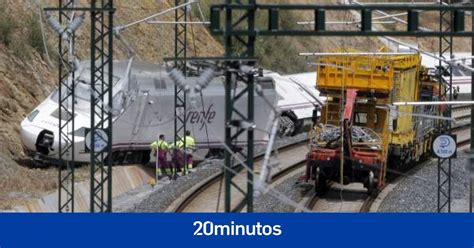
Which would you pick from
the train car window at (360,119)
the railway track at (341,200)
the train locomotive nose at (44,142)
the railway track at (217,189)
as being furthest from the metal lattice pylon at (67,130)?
the train car window at (360,119)

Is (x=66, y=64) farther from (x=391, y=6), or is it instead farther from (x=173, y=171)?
(x=391, y=6)

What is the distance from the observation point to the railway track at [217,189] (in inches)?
1165

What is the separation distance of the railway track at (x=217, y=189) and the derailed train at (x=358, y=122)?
2142 mm

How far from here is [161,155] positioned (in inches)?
1422

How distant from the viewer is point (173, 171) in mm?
36438

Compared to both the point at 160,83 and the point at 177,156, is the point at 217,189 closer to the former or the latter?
the point at 177,156

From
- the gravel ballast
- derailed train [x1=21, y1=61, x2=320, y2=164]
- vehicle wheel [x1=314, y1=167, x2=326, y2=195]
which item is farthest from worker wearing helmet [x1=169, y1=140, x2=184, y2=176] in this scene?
vehicle wheel [x1=314, y1=167, x2=326, y2=195]

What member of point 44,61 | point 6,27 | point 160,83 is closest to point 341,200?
point 160,83

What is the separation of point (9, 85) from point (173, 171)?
8.99m

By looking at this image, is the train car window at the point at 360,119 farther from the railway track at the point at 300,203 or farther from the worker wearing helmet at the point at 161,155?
the worker wearing helmet at the point at 161,155
